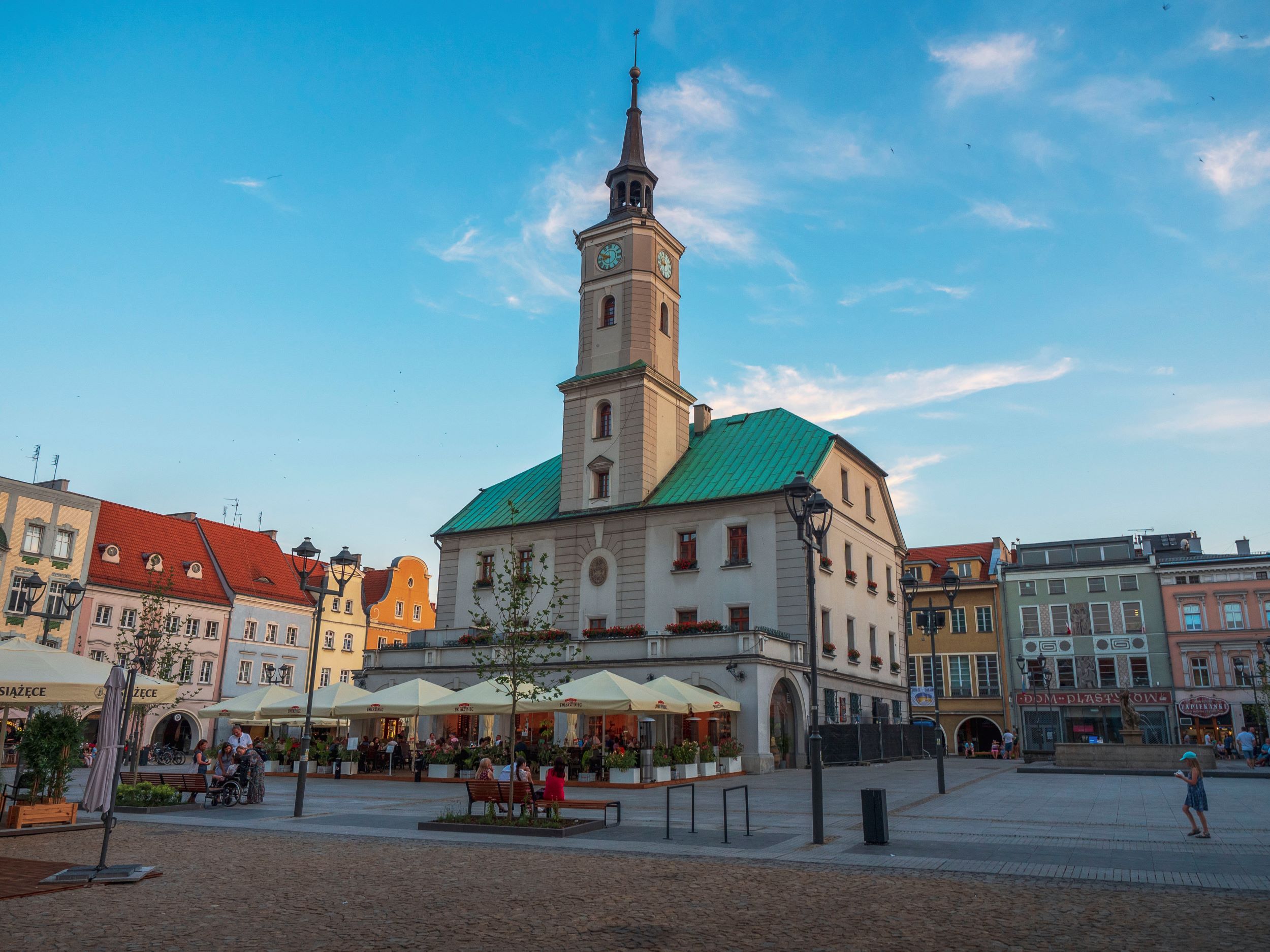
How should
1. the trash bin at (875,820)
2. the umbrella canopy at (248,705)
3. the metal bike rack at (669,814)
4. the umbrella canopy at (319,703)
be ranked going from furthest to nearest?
the umbrella canopy at (248,705), the umbrella canopy at (319,703), the metal bike rack at (669,814), the trash bin at (875,820)

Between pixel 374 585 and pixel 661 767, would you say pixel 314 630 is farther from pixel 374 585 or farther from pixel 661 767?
pixel 374 585

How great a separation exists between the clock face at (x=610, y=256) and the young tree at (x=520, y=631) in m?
13.6

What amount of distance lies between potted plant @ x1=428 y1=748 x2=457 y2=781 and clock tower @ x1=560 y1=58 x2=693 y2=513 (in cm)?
1507

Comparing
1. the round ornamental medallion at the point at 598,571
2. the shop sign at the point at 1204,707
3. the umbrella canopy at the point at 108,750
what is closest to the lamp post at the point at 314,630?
the umbrella canopy at the point at 108,750

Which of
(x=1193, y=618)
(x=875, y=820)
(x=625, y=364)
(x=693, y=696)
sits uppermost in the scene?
(x=625, y=364)

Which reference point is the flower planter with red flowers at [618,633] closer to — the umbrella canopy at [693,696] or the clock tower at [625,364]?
the umbrella canopy at [693,696]

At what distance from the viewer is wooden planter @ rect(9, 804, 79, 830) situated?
15906mm

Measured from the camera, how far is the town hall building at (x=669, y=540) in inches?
1431

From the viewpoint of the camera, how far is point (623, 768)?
27891 millimetres

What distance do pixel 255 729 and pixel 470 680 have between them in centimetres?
2255

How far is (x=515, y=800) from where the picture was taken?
1745 centimetres

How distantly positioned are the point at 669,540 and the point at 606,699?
15312mm

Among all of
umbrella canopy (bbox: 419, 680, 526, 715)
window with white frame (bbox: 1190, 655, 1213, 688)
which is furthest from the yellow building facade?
window with white frame (bbox: 1190, 655, 1213, 688)

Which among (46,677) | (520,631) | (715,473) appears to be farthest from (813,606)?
(715,473)
